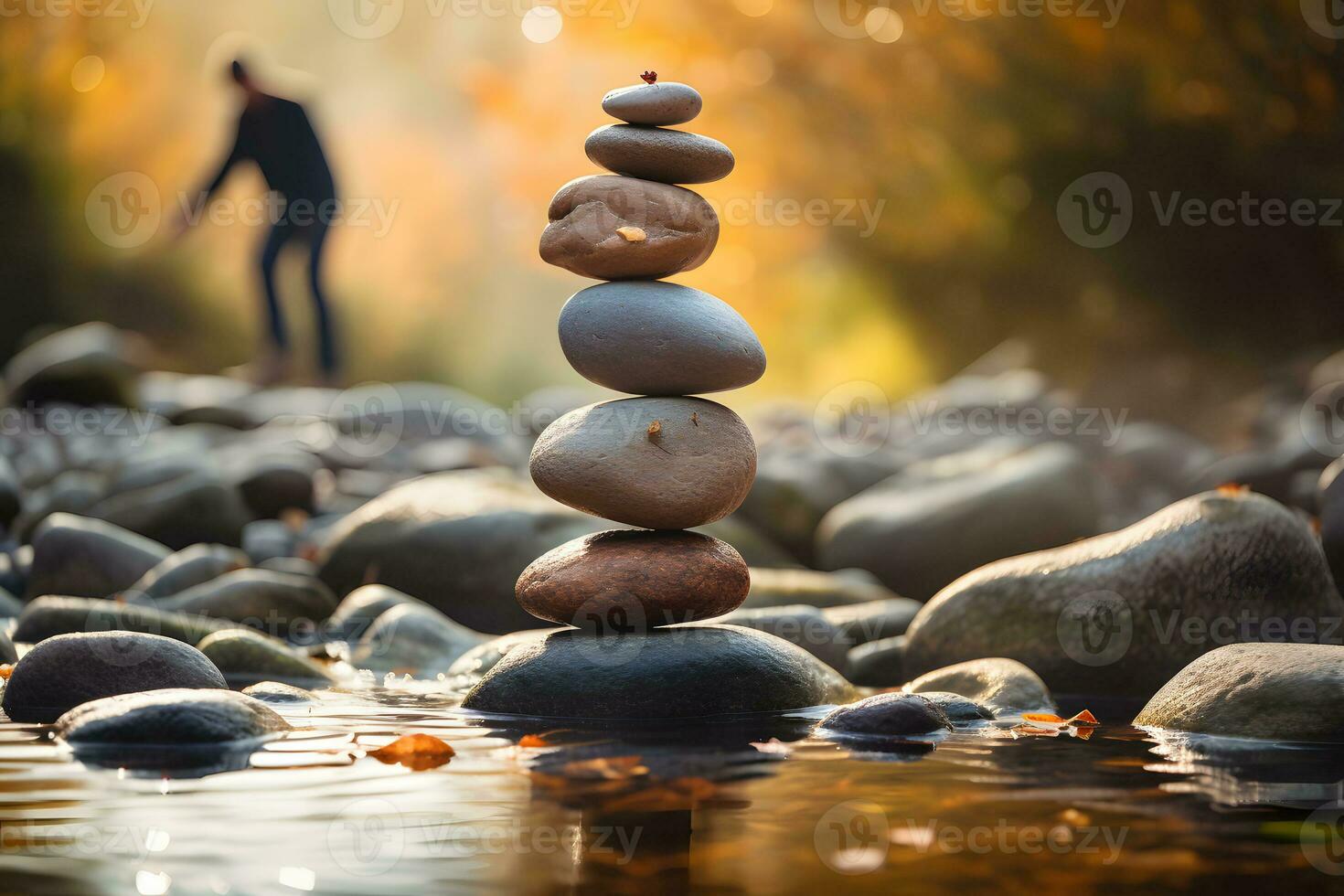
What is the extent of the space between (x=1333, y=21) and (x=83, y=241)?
1758cm

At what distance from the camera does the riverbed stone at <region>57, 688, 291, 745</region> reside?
153 inches

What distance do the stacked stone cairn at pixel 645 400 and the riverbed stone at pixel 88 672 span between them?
1.34 metres

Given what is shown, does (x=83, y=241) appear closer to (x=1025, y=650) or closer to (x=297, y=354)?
(x=297, y=354)

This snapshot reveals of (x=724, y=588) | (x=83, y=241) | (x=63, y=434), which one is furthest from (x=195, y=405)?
(x=724, y=588)

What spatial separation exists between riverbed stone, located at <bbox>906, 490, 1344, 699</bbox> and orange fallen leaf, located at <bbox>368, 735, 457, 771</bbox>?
2.77m

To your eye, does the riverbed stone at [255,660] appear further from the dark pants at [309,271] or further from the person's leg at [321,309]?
the person's leg at [321,309]

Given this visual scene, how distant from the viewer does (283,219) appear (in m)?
15.0

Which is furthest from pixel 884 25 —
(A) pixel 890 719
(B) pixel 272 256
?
(A) pixel 890 719

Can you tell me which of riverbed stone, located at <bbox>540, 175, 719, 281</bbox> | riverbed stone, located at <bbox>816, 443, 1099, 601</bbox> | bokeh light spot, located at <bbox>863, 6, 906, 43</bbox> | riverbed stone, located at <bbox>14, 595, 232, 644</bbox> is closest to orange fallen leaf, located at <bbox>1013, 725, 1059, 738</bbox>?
riverbed stone, located at <bbox>540, 175, 719, 281</bbox>

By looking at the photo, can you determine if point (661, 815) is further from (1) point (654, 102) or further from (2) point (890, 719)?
(1) point (654, 102)

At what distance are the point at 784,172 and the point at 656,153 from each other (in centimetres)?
2002

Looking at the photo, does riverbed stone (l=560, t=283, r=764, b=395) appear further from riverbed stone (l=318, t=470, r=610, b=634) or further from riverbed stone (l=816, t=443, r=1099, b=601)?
riverbed stone (l=816, t=443, r=1099, b=601)

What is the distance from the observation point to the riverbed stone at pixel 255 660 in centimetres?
565

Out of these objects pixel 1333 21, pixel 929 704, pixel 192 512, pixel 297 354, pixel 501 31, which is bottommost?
pixel 929 704
